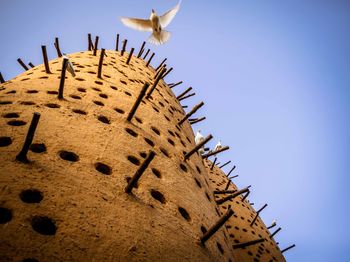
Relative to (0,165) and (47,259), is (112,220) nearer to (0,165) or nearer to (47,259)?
(47,259)

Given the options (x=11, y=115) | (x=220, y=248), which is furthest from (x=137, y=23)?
(x=220, y=248)

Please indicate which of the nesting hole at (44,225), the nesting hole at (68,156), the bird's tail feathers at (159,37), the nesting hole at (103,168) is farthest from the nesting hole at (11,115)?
the bird's tail feathers at (159,37)

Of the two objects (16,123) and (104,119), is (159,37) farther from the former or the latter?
(16,123)

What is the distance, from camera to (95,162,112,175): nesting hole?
3.42 m

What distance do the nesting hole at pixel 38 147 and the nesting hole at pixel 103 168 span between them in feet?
2.18

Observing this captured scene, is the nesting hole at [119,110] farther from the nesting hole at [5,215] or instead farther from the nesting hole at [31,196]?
the nesting hole at [5,215]

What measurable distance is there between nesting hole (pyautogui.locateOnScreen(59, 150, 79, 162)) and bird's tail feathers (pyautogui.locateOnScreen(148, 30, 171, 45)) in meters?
6.72

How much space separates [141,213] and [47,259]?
3.77 feet

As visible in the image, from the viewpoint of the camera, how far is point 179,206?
12.5ft

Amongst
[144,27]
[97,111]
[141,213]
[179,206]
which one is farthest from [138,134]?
[144,27]

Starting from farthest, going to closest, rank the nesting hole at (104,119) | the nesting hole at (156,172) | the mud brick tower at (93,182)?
the nesting hole at (104,119), the nesting hole at (156,172), the mud brick tower at (93,182)

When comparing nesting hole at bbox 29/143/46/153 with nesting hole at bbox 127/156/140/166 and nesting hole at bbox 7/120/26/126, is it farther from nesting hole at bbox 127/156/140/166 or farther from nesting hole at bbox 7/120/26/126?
nesting hole at bbox 127/156/140/166

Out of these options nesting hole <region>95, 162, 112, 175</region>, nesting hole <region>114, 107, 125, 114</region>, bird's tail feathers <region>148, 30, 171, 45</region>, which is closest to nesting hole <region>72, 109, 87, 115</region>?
nesting hole <region>114, 107, 125, 114</region>

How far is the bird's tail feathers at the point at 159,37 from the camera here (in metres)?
9.20
